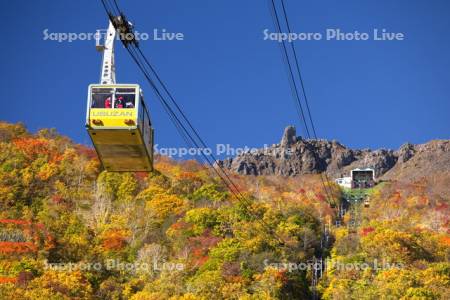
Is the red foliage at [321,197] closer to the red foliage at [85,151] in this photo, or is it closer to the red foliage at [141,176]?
the red foliage at [141,176]

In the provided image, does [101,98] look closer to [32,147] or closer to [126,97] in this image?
[126,97]

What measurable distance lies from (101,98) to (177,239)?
42.7 meters

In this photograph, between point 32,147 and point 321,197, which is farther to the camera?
point 321,197

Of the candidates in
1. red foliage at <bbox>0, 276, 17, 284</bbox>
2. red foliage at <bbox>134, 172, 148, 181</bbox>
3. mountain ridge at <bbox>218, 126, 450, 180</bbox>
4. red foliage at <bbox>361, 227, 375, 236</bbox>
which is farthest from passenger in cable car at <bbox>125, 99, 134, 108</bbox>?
mountain ridge at <bbox>218, 126, 450, 180</bbox>

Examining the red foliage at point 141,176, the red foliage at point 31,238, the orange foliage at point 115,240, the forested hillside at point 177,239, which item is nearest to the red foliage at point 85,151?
the forested hillside at point 177,239

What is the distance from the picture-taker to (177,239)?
68.3 meters

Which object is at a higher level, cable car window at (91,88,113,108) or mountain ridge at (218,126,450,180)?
mountain ridge at (218,126,450,180)

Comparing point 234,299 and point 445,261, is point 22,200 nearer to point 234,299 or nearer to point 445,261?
point 234,299

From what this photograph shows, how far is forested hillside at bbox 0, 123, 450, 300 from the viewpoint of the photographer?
54938 mm

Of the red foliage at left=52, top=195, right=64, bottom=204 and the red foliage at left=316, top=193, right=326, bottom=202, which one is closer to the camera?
the red foliage at left=52, top=195, right=64, bottom=204

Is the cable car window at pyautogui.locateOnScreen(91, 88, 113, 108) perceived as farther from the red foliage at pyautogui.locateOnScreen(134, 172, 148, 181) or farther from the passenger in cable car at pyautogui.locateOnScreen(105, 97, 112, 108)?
the red foliage at pyautogui.locateOnScreen(134, 172, 148, 181)

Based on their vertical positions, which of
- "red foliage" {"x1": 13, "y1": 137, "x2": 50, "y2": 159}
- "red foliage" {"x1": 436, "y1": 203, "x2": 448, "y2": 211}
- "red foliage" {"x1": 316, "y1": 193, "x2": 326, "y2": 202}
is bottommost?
"red foliage" {"x1": 436, "y1": 203, "x2": 448, "y2": 211}

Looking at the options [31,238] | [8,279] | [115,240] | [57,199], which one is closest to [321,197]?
[57,199]

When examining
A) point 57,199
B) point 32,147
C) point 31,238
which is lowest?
point 31,238
